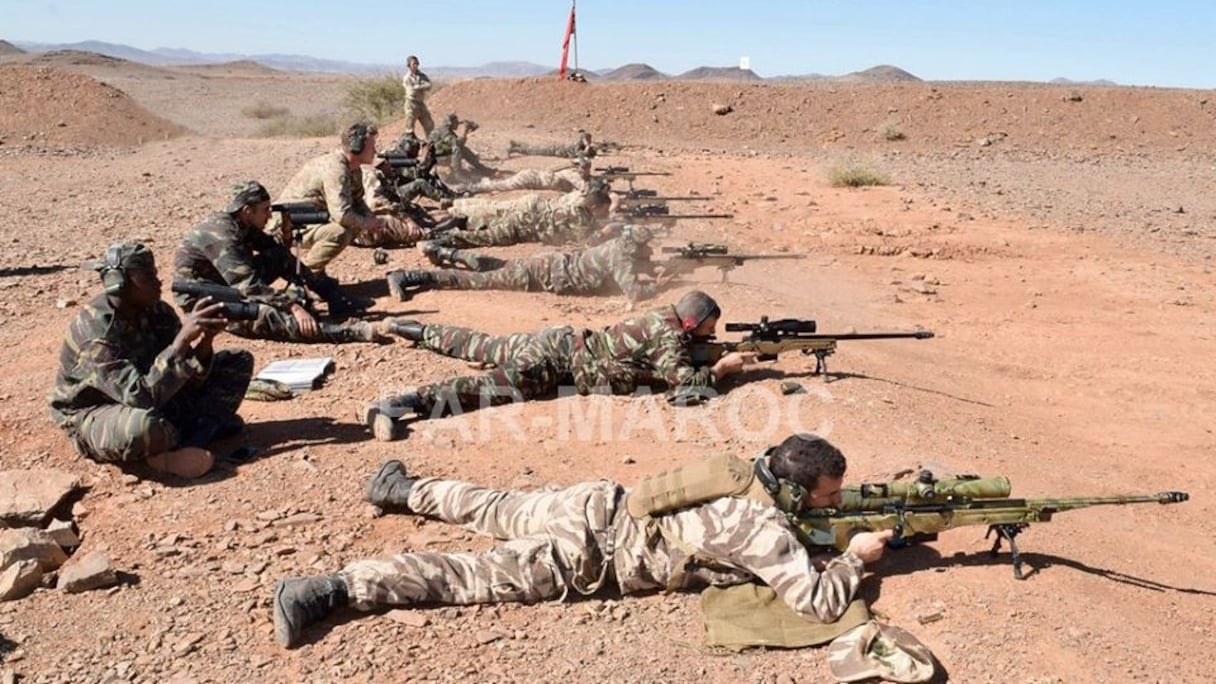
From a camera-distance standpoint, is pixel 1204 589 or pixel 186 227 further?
pixel 186 227

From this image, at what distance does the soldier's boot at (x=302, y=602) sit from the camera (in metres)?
4.15

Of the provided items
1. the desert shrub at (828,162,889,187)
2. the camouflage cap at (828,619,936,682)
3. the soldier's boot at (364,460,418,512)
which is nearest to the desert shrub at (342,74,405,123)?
the desert shrub at (828,162,889,187)

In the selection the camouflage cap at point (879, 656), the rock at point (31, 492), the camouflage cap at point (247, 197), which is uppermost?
the camouflage cap at point (247, 197)

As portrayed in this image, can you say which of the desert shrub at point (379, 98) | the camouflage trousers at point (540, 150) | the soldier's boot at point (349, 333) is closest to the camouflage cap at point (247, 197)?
the soldier's boot at point (349, 333)

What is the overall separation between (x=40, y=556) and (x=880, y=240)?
10237mm

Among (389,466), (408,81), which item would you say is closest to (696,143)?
(408,81)

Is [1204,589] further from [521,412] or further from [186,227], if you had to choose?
[186,227]

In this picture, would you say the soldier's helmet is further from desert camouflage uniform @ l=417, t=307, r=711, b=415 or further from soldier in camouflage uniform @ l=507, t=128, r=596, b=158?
soldier in camouflage uniform @ l=507, t=128, r=596, b=158

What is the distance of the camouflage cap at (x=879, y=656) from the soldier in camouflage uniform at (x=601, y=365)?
2846 mm

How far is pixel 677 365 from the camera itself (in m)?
6.78

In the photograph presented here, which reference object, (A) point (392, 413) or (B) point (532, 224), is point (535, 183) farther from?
(A) point (392, 413)

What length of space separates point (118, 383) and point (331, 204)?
4.22m

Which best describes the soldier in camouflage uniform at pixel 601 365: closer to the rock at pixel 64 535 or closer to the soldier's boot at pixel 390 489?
the soldier's boot at pixel 390 489

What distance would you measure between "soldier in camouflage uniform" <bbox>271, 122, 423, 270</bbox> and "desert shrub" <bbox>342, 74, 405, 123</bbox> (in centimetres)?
1665
